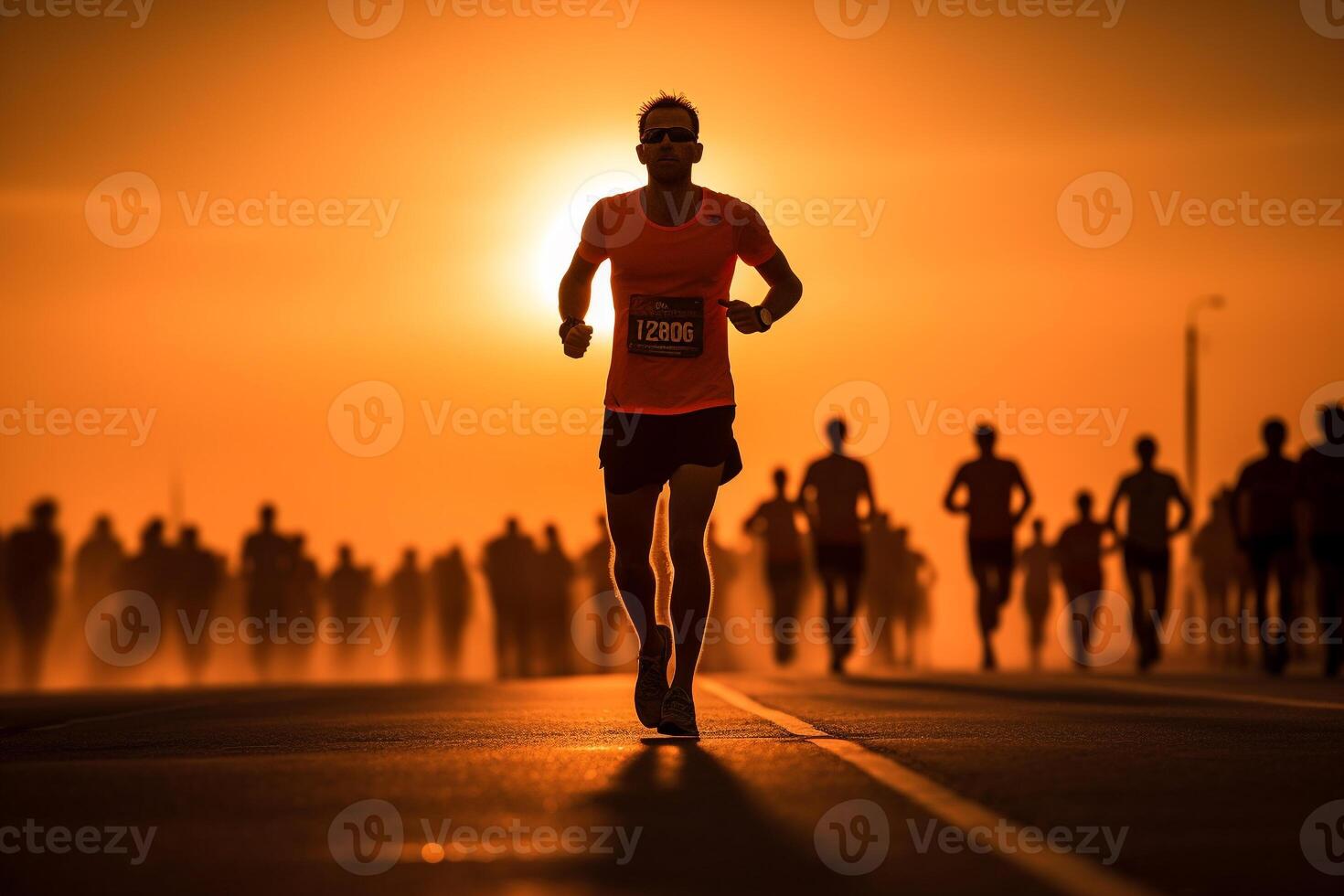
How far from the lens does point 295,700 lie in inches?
507

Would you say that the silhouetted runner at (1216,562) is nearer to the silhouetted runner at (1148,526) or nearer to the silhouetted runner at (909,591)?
the silhouetted runner at (909,591)

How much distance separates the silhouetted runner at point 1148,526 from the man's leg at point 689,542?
12.1 m

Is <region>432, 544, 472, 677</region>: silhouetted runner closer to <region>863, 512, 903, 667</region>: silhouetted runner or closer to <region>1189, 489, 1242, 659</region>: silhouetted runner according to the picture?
<region>863, 512, 903, 667</region>: silhouetted runner

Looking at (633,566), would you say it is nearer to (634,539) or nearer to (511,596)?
(634,539)

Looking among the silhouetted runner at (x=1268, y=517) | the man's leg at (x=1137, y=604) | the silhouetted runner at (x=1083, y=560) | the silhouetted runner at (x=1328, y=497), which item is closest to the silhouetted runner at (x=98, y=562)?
the silhouetted runner at (x=1083, y=560)

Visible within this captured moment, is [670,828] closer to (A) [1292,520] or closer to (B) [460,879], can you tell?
(B) [460,879]

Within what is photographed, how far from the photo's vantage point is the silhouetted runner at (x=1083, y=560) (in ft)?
79.3

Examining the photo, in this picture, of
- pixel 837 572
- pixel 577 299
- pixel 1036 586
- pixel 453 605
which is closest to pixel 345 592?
pixel 453 605

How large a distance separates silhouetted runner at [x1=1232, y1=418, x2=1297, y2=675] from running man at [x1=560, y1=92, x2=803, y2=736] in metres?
10.6

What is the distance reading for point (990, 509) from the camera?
20641 mm

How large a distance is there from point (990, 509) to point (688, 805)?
15.1m

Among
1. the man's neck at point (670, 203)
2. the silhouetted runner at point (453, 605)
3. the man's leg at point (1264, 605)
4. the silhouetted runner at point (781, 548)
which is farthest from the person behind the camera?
the silhouetted runner at point (453, 605)

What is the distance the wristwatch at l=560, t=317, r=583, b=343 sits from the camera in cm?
902

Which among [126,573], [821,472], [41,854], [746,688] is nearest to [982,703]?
[746,688]
